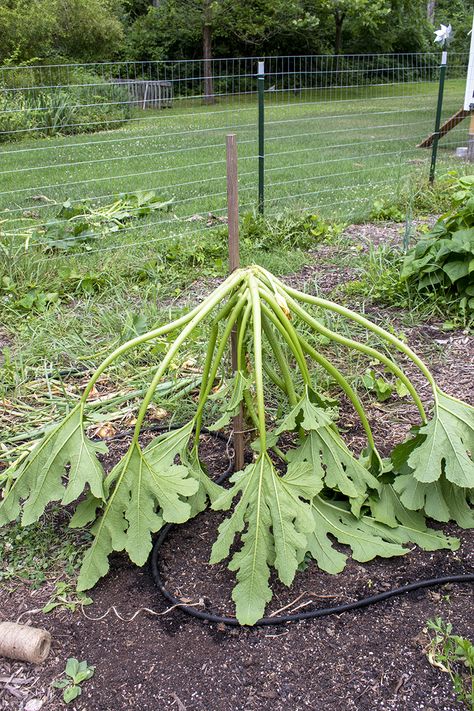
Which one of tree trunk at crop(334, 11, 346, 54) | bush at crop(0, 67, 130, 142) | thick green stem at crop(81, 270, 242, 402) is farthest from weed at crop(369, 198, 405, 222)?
tree trunk at crop(334, 11, 346, 54)

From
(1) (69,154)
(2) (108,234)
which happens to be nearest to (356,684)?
(2) (108,234)

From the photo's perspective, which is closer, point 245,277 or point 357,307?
point 245,277

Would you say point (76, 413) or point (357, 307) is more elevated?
point (76, 413)

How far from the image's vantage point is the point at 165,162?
10.3 m

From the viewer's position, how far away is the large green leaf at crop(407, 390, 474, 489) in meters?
2.26

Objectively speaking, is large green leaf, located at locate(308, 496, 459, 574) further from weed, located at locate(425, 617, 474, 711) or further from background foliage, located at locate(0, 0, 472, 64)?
background foliage, located at locate(0, 0, 472, 64)

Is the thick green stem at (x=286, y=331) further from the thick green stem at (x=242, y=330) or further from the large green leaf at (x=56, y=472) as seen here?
the large green leaf at (x=56, y=472)

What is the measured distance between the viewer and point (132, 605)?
226 cm

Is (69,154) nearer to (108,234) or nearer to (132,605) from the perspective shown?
(108,234)

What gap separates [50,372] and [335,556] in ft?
6.54

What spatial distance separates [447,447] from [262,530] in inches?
26.7

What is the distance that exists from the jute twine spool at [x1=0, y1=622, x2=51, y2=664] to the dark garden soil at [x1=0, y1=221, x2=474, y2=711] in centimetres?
4

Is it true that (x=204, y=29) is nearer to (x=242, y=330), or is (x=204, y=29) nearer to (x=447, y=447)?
(x=242, y=330)

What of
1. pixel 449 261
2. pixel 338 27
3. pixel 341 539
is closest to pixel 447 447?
pixel 341 539
